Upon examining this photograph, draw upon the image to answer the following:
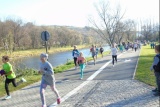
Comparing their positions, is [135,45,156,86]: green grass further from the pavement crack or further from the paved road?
the pavement crack

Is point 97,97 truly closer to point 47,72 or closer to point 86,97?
point 86,97

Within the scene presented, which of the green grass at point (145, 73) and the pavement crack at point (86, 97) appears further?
the green grass at point (145, 73)

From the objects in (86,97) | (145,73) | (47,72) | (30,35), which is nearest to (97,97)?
(86,97)

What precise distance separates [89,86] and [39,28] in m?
89.5

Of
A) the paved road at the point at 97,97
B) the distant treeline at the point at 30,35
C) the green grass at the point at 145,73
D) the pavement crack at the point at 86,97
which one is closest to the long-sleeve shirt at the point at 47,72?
the paved road at the point at 97,97

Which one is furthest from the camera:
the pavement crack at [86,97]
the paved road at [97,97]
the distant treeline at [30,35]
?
the distant treeline at [30,35]

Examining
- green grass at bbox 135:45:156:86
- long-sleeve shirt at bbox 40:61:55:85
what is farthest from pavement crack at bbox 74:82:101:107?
green grass at bbox 135:45:156:86

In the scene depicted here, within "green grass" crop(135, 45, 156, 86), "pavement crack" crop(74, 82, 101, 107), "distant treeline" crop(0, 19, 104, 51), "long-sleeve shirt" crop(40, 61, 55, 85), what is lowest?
"pavement crack" crop(74, 82, 101, 107)

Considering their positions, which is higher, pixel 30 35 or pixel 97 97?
pixel 30 35

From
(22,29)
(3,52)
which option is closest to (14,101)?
(3,52)

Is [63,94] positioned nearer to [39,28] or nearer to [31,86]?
[31,86]

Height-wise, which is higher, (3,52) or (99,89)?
(3,52)

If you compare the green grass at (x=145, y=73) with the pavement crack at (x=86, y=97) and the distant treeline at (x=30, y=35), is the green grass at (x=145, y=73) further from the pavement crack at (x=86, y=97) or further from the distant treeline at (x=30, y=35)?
the distant treeline at (x=30, y=35)

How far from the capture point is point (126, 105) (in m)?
6.33
